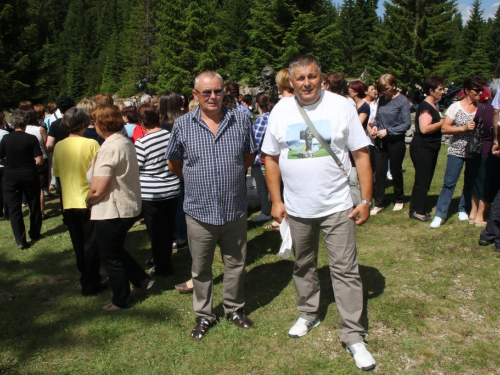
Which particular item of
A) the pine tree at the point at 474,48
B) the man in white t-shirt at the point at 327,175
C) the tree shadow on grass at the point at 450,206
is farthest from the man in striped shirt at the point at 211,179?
the pine tree at the point at 474,48

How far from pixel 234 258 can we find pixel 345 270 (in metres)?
0.94

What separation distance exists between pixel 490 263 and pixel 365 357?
226cm

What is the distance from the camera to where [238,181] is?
3412 mm

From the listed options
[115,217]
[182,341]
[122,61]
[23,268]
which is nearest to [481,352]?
[182,341]

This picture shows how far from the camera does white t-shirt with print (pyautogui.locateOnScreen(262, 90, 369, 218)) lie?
299 cm

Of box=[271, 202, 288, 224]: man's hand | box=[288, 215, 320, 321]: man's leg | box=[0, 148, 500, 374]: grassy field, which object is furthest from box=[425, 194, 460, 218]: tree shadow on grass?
box=[271, 202, 288, 224]: man's hand

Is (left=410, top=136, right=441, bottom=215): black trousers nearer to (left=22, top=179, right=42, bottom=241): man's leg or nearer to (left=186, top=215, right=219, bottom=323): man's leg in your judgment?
(left=186, top=215, right=219, bottom=323): man's leg

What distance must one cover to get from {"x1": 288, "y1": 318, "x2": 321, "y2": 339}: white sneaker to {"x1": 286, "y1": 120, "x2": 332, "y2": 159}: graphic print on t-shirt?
1.38 m

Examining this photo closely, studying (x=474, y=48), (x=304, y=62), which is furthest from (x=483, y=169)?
(x=474, y=48)

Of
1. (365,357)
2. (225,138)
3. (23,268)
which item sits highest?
(225,138)

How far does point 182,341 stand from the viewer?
352 cm

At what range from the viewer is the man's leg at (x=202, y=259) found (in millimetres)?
3426

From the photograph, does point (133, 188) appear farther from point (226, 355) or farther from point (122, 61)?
point (122, 61)

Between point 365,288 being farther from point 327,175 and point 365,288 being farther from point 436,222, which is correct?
point 436,222
